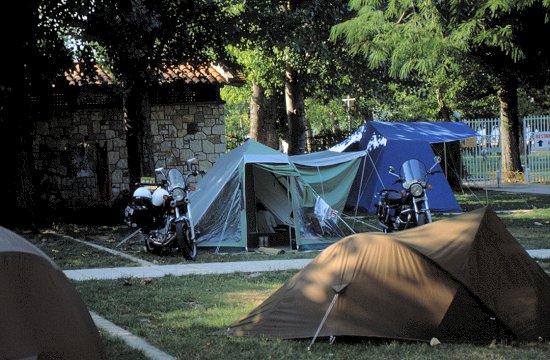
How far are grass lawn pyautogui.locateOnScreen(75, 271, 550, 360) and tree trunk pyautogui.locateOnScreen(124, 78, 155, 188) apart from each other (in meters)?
9.08

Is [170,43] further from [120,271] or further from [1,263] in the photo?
[1,263]

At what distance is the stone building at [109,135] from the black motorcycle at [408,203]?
24.6ft

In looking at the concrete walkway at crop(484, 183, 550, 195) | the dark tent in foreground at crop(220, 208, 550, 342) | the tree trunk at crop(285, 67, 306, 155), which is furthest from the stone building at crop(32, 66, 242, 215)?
the dark tent in foreground at crop(220, 208, 550, 342)

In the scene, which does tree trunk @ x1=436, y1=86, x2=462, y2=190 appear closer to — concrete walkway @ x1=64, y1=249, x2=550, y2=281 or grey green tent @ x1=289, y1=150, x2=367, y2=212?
grey green tent @ x1=289, y1=150, x2=367, y2=212

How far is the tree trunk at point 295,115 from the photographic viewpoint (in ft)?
95.8

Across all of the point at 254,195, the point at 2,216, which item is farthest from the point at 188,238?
the point at 2,216

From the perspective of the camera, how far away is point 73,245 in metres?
16.1

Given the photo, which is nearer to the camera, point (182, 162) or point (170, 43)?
point (170, 43)

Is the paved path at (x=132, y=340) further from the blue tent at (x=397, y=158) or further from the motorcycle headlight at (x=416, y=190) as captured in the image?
the blue tent at (x=397, y=158)

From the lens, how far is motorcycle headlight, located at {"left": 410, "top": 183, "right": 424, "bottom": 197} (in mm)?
15602

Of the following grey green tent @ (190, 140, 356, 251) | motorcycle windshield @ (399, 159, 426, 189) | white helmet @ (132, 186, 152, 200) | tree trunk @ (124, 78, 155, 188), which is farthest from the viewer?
tree trunk @ (124, 78, 155, 188)

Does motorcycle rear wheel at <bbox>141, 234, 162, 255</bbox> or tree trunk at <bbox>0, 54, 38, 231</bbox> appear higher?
tree trunk at <bbox>0, 54, 38, 231</bbox>

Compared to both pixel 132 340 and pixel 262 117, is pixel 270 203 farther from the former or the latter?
pixel 262 117

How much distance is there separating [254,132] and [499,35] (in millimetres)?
19853
